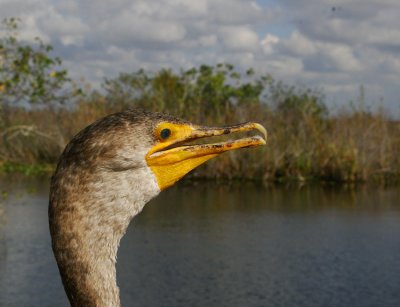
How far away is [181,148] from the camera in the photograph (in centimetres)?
363

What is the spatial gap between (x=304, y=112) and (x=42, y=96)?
16.9m

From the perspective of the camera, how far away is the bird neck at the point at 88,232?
3070 mm

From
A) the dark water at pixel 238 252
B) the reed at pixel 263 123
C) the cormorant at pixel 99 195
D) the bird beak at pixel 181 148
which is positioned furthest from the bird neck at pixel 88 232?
the reed at pixel 263 123

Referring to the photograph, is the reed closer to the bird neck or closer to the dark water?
the dark water

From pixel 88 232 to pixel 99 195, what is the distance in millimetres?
170

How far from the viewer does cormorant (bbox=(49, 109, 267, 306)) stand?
308 centimetres

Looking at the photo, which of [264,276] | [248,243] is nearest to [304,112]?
[248,243]

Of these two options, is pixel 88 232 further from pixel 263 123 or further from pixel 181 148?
pixel 263 123

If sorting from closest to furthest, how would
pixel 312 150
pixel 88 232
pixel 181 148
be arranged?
pixel 88 232 < pixel 181 148 < pixel 312 150

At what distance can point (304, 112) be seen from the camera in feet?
97.7

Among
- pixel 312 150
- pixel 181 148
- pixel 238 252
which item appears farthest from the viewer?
pixel 312 150

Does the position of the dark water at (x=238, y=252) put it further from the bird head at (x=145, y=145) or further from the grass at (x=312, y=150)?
the bird head at (x=145, y=145)

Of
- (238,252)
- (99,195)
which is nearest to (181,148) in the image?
(99,195)

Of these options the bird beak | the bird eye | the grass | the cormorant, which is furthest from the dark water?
the cormorant
